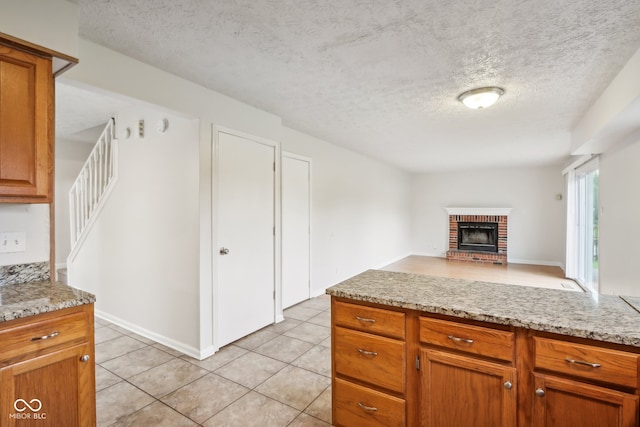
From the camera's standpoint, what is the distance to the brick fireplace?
25.3ft

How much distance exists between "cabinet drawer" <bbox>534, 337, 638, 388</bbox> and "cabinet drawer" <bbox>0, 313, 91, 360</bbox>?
2.11 m

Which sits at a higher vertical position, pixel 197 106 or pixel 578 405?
pixel 197 106

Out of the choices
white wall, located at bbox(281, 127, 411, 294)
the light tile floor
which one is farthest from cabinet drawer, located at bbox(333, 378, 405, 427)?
white wall, located at bbox(281, 127, 411, 294)

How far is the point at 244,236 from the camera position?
3160mm

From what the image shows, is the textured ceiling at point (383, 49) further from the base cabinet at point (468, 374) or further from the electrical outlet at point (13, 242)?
the base cabinet at point (468, 374)

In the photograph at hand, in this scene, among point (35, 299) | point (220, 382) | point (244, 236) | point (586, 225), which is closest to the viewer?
point (35, 299)

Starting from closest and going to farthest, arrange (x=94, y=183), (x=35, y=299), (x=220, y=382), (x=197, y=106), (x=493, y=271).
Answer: (x=35, y=299)
(x=220, y=382)
(x=197, y=106)
(x=94, y=183)
(x=493, y=271)

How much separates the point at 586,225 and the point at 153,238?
6.66 metres

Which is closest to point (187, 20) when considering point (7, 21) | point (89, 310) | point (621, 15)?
point (7, 21)

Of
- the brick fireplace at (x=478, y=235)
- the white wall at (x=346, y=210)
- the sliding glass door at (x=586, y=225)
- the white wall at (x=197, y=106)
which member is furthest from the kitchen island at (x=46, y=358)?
the brick fireplace at (x=478, y=235)

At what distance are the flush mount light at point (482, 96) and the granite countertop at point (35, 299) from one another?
320cm

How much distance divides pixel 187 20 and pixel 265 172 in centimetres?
178

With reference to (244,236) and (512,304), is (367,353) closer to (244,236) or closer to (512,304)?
(512,304)

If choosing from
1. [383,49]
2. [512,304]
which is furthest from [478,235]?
[512,304]
